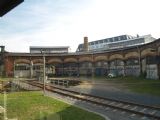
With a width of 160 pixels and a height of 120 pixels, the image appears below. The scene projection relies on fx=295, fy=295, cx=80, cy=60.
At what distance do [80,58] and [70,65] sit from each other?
157 inches

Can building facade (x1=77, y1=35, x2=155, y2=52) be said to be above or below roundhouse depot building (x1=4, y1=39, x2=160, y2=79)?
above

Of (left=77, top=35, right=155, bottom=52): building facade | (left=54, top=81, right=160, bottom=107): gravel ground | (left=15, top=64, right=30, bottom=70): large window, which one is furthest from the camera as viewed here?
(left=77, top=35, right=155, bottom=52): building facade

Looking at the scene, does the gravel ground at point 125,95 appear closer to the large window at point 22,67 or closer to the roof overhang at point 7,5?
the roof overhang at point 7,5

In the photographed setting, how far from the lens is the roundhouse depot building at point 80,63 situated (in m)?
62.7

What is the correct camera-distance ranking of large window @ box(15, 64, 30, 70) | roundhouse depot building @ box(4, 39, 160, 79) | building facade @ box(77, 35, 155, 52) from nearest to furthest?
roundhouse depot building @ box(4, 39, 160, 79), large window @ box(15, 64, 30, 70), building facade @ box(77, 35, 155, 52)

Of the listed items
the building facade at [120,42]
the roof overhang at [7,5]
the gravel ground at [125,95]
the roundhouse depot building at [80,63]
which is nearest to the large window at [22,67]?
the roundhouse depot building at [80,63]

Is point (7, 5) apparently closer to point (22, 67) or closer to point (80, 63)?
point (22, 67)

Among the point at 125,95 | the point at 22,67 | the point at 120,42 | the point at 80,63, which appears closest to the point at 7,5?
the point at 125,95

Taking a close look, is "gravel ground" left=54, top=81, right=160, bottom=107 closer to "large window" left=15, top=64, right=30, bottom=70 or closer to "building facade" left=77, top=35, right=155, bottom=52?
"large window" left=15, top=64, right=30, bottom=70

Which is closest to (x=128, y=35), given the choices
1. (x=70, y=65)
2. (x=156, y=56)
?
(x=70, y=65)

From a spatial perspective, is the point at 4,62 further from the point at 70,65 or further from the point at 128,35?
the point at 128,35

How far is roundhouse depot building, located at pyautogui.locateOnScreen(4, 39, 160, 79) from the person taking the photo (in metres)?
62.7

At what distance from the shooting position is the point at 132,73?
6250cm

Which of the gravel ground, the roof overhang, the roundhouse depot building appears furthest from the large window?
the roof overhang
